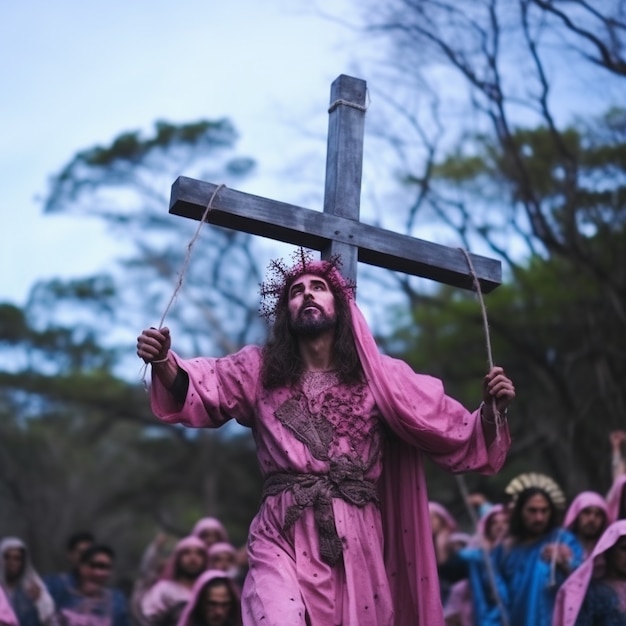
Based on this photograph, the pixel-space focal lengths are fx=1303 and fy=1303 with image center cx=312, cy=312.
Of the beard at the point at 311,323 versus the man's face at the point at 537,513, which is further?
the man's face at the point at 537,513

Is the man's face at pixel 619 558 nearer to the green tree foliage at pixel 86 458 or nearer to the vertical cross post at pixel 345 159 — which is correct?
the vertical cross post at pixel 345 159

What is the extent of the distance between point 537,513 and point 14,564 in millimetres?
4420

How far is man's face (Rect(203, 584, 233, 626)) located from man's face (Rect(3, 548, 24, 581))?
2.60 metres

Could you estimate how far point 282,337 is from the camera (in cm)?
621

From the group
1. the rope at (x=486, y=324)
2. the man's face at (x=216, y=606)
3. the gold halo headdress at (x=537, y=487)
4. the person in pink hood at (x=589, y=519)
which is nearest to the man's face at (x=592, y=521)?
the person in pink hood at (x=589, y=519)

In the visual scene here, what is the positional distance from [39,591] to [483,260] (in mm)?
5437

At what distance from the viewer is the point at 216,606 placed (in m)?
8.69

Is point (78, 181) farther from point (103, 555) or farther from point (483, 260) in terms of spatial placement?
point (483, 260)

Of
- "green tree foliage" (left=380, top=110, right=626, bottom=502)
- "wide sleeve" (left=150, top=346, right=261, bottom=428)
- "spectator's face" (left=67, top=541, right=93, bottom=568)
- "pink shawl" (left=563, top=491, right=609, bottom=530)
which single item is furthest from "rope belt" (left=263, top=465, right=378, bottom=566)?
"green tree foliage" (left=380, top=110, right=626, bottom=502)

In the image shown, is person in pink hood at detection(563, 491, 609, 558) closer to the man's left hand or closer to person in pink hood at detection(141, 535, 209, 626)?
person in pink hood at detection(141, 535, 209, 626)

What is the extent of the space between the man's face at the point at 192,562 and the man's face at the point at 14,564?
1488 mm

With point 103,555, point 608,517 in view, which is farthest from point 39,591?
point 608,517

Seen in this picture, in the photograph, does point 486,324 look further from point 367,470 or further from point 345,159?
point 345,159

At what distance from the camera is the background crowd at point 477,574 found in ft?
25.1
